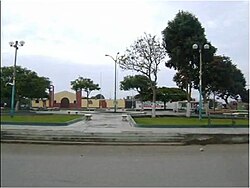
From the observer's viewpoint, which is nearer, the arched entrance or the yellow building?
the yellow building

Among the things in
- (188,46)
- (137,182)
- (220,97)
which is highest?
→ (188,46)

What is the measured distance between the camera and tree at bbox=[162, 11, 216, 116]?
31.4 meters

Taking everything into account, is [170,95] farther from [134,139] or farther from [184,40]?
[134,139]

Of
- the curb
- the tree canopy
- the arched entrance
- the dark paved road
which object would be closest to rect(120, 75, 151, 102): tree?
the arched entrance

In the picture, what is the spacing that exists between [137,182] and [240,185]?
1.65 meters

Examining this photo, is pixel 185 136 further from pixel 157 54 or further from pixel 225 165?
pixel 157 54

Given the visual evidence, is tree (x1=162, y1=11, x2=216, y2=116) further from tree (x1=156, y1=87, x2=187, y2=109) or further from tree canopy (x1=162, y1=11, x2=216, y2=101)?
tree (x1=156, y1=87, x2=187, y2=109)

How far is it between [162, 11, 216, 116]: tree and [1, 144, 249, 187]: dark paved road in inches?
870

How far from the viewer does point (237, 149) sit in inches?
399

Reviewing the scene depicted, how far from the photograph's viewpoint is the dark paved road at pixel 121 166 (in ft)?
19.0

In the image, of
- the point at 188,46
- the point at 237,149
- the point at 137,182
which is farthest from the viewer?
the point at 188,46

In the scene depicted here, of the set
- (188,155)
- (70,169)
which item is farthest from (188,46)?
(70,169)

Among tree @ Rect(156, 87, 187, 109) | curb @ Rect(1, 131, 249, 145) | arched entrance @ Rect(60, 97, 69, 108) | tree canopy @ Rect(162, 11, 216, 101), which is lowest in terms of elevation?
curb @ Rect(1, 131, 249, 145)

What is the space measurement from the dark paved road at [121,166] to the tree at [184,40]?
72.5 ft
